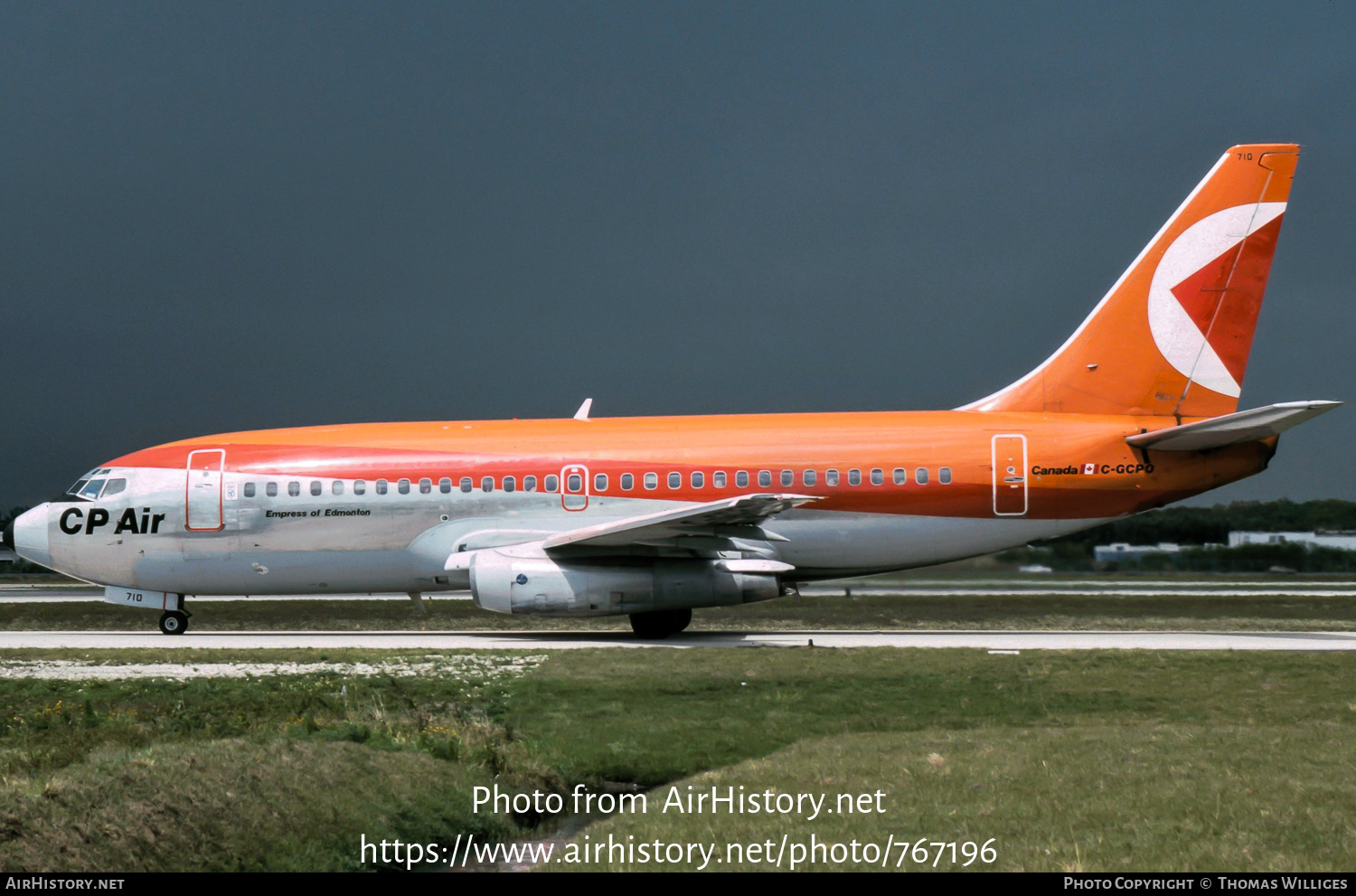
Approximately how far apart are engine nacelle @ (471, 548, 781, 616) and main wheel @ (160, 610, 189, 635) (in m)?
6.54

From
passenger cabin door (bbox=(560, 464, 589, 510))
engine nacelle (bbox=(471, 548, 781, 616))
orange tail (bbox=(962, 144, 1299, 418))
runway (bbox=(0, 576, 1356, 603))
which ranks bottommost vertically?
runway (bbox=(0, 576, 1356, 603))

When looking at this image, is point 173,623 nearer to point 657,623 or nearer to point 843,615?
point 657,623

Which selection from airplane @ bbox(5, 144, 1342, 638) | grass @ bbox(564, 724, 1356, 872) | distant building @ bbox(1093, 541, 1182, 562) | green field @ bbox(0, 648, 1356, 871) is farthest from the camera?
distant building @ bbox(1093, 541, 1182, 562)

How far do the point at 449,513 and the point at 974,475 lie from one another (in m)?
9.20

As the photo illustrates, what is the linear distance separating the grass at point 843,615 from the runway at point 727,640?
82.0 inches

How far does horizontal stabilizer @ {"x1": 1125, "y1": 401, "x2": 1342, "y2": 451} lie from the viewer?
18609 mm

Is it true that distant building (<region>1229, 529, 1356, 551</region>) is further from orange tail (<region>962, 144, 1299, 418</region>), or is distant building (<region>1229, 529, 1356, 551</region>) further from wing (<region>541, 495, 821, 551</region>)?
wing (<region>541, 495, 821, 551</region>)

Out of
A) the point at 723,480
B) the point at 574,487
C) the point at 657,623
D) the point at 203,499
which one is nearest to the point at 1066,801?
the point at 723,480

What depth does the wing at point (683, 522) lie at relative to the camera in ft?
60.0

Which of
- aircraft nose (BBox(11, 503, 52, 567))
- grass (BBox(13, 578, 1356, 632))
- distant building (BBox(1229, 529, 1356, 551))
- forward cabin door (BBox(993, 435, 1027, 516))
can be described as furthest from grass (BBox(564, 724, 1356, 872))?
distant building (BBox(1229, 529, 1356, 551))

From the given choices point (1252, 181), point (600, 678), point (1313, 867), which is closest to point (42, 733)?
point (600, 678)

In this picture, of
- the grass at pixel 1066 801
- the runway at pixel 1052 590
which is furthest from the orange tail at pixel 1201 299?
the grass at pixel 1066 801

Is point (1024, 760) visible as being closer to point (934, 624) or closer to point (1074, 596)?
point (934, 624)

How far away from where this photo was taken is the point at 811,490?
20859mm
